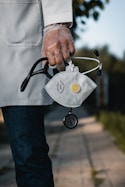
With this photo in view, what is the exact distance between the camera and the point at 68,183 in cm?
501

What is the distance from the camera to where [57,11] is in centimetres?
204

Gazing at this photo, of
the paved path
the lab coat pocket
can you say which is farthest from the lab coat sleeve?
the paved path

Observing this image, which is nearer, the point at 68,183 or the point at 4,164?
the point at 68,183

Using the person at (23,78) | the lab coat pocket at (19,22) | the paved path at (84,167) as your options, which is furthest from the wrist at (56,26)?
the paved path at (84,167)

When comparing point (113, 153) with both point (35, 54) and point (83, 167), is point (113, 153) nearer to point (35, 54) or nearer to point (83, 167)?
point (83, 167)

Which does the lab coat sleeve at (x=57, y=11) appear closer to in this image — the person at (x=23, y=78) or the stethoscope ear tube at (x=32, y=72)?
the person at (x=23, y=78)

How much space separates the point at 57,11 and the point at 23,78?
12.1 inches

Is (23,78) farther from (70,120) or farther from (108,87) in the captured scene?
(108,87)

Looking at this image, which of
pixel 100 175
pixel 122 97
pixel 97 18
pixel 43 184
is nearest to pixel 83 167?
pixel 100 175

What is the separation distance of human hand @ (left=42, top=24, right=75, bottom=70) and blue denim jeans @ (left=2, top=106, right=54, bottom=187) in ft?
0.83

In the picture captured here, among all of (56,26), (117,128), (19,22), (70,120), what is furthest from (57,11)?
(117,128)

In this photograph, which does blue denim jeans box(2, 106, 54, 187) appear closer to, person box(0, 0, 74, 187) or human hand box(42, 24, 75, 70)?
person box(0, 0, 74, 187)

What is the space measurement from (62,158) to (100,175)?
68.7 inches

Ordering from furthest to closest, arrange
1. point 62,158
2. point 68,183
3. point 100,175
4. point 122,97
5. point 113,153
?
point 122,97, point 113,153, point 62,158, point 100,175, point 68,183
